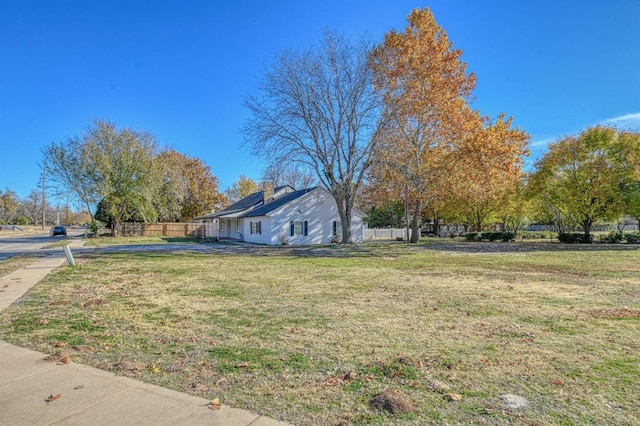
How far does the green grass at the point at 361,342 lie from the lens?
10.5 ft

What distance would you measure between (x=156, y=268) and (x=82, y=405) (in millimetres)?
10896

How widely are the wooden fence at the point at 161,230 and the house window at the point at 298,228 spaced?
49.0 feet

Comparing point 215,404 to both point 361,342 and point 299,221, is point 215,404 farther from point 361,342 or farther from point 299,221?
point 299,221

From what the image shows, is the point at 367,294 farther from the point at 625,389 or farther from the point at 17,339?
the point at 17,339

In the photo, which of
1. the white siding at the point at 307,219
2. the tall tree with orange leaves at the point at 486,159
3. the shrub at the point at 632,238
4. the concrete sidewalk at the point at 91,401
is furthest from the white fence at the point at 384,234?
the concrete sidewalk at the point at 91,401

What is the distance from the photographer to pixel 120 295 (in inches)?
323

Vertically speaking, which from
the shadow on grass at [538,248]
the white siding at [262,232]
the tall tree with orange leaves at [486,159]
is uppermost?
the tall tree with orange leaves at [486,159]

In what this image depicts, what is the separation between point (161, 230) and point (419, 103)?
32574 mm

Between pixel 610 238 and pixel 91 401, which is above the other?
pixel 610 238

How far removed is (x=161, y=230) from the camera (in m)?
43.7

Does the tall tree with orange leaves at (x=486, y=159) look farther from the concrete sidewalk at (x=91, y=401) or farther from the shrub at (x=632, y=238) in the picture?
the concrete sidewalk at (x=91, y=401)

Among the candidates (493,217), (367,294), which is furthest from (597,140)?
(367,294)

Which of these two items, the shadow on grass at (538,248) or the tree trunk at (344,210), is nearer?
the shadow on grass at (538,248)

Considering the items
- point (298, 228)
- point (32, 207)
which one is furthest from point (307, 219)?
point (32, 207)
